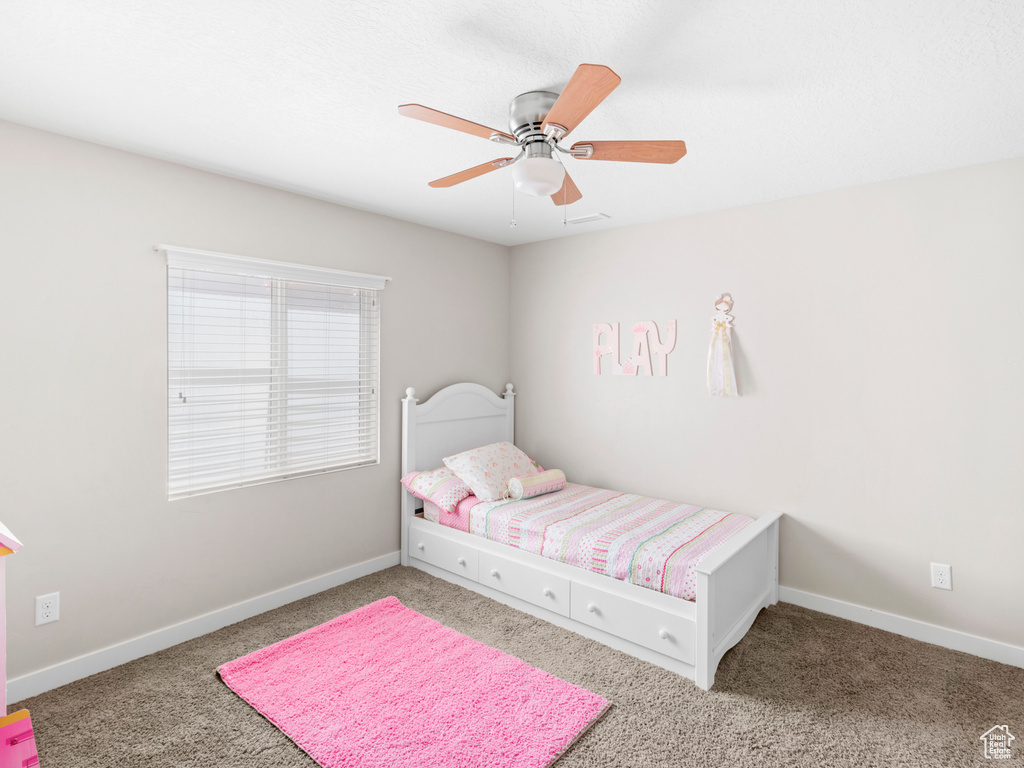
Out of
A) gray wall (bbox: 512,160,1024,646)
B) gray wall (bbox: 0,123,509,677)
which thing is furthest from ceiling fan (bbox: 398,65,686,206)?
gray wall (bbox: 512,160,1024,646)

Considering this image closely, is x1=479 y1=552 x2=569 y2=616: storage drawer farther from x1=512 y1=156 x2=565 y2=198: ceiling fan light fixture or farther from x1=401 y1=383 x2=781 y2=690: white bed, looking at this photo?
x1=512 y1=156 x2=565 y2=198: ceiling fan light fixture

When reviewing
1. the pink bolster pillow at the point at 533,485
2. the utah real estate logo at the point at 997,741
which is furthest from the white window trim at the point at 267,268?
the utah real estate logo at the point at 997,741

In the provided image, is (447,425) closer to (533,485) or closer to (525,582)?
(533,485)

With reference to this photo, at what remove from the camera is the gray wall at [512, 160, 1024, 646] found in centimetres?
251

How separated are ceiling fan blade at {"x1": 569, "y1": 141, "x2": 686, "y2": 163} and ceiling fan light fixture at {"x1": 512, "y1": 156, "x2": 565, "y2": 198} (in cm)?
10

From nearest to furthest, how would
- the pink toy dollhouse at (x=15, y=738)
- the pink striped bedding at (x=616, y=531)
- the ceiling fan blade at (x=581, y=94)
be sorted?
the pink toy dollhouse at (x=15, y=738) → the ceiling fan blade at (x=581, y=94) → the pink striped bedding at (x=616, y=531)

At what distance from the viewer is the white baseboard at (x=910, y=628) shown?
8.20ft

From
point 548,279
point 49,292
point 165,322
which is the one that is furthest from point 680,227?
point 49,292

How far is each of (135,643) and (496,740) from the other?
1.74 metres

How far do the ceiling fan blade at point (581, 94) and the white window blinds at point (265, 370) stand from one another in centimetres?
190

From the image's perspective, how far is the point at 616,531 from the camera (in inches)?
112

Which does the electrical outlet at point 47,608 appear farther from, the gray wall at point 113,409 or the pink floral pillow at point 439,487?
the pink floral pillow at point 439,487

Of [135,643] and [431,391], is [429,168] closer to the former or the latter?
[431,391]

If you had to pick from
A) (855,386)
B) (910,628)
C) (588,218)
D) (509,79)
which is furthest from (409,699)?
(588,218)
